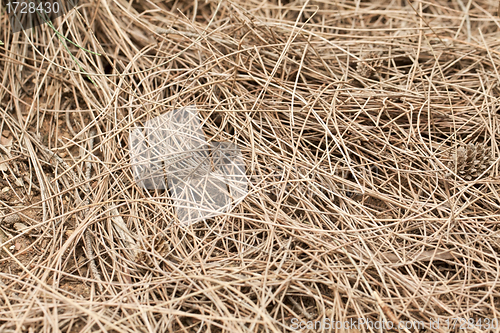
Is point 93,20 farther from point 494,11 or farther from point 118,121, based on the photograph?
point 494,11

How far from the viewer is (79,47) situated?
2.12 meters

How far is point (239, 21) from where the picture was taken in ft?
7.39

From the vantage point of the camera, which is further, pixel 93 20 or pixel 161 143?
pixel 93 20

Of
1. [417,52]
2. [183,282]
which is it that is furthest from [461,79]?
[183,282]

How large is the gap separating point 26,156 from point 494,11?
2997mm

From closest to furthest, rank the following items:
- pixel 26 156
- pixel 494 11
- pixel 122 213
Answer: pixel 122 213 < pixel 26 156 < pixel 494 11

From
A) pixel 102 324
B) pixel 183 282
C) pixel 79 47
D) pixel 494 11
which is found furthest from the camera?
pixel 494 11

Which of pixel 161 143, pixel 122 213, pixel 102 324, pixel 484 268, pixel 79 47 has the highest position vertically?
pixel 79 47

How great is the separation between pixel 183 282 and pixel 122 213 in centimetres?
45

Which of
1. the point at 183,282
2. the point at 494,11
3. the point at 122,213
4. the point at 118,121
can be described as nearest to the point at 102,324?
the point at 183,282

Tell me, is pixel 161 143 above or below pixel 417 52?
below

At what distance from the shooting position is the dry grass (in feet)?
5.08

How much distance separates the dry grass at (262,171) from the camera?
5.08 ft

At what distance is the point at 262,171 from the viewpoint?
6.15ft
